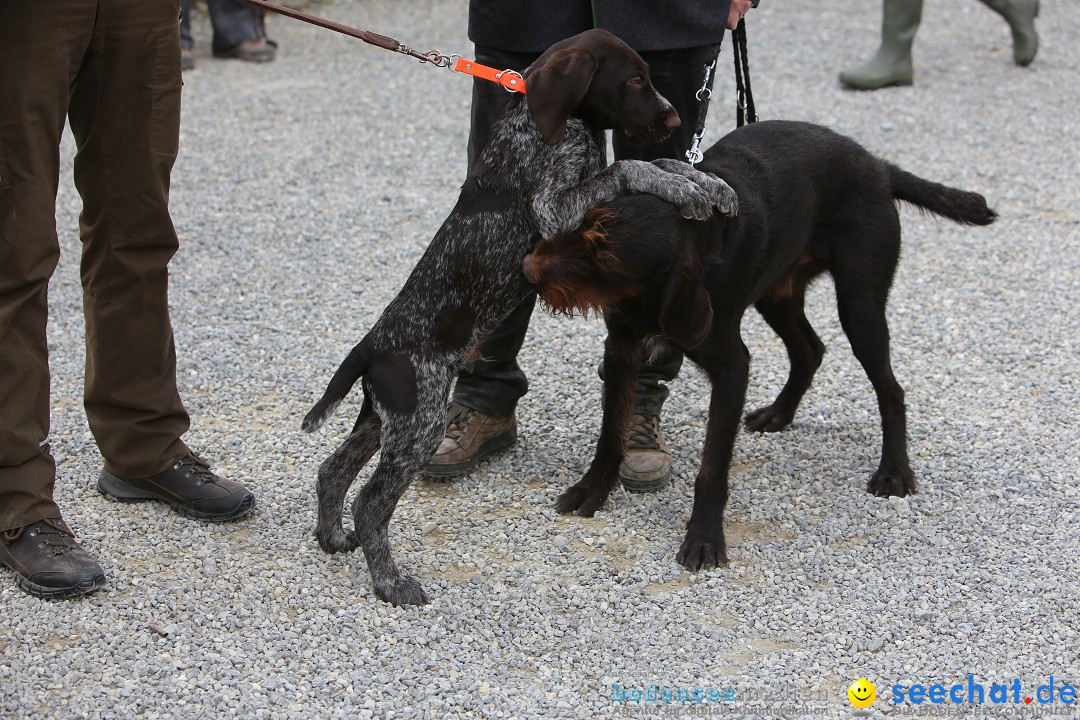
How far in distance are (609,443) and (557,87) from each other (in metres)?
1.32

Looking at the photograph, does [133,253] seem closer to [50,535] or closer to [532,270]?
[50,535]

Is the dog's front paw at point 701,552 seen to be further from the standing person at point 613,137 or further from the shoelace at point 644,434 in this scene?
the shoelace at point 644,434

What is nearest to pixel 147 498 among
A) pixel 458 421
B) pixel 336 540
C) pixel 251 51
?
pixel 336 540

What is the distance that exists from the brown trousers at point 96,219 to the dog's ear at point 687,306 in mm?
1619

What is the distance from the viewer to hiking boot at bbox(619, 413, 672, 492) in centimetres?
402

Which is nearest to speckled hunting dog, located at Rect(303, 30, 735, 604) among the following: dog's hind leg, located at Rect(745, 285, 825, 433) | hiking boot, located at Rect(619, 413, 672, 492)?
hiking boot, located at Rect(619, 413, 672, 492)

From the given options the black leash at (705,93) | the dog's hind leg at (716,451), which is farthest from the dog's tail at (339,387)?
the black leash at (705,93)

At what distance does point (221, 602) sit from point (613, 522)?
1.35m

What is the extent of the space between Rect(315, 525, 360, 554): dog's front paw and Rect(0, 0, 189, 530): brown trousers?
2.06 feet

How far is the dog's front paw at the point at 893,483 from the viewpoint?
3951 millimetres

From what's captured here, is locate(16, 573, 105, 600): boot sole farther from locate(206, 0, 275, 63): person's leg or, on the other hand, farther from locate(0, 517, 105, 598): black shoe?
locate(206, 0, 275, 63): person's leg

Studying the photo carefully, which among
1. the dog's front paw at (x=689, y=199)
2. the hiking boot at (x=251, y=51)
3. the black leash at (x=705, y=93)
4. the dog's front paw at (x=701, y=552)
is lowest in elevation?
the dog's front paw at (x=701, y=552)

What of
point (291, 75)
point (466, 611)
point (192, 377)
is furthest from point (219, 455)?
point (291, 75)

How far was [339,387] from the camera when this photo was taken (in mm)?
3332
